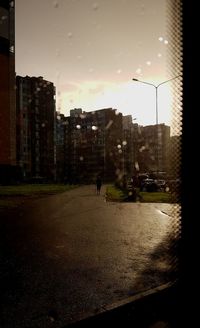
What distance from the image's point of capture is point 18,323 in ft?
14.4

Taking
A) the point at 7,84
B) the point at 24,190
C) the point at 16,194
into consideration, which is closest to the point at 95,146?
the point at 7,84

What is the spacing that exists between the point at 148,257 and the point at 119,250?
1.03 m


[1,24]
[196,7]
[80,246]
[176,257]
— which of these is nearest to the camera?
[196,7]

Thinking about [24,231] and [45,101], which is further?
[45,101]

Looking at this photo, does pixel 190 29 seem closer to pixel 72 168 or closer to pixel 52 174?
pixel 52 174

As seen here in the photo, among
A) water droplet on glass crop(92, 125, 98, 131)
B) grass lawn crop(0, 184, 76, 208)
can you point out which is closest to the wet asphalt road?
grass lawn crop(0, 184, 76, 208)

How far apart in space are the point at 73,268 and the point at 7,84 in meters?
46.5

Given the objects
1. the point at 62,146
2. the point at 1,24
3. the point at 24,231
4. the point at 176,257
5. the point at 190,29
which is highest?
the point at 1,24

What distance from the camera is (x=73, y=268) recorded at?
7.16 metres

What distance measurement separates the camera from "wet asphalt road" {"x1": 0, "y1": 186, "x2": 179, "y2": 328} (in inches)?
188

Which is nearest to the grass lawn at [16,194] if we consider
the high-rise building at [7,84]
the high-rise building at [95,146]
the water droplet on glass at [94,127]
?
the high-rise building at [7,84]

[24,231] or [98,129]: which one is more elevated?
[98,129]

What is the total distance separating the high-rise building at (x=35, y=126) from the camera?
4439 inches

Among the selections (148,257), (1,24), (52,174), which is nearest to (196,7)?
(148,257)
